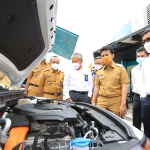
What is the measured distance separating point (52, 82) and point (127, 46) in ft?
13.6

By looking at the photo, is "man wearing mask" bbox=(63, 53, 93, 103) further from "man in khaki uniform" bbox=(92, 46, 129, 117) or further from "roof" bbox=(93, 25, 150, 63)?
"roof" bbox=(93, 25, 150, 63)

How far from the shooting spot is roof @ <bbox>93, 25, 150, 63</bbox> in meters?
4.93

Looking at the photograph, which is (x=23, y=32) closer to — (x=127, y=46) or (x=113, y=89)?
(x=113, y=89)

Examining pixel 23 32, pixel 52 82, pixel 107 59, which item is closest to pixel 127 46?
pixel 107 59

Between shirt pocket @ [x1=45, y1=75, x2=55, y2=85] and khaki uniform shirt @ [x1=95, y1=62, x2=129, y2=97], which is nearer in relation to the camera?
khaki uniform shirt @ [x1=95, y1=62, x2=129, y2=97]

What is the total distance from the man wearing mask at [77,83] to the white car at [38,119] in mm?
1407

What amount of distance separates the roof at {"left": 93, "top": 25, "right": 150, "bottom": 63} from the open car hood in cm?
395

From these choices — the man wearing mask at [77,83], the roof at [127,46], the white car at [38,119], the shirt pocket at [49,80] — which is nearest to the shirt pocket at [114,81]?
the man wearing mask at [77,83]

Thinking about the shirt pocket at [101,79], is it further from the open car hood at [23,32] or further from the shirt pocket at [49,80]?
the open car hood at [23,32]

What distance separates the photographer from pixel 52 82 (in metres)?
3.14

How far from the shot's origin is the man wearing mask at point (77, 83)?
2872 mm

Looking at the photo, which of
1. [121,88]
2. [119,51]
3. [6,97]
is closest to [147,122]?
[121,88]

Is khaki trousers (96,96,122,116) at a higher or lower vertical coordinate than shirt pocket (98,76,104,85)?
lower

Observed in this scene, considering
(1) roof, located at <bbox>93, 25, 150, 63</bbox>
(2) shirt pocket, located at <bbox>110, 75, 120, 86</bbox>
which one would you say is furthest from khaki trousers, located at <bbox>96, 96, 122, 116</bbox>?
(1) roof, located at <bbox>93, 25, 150, 63</bbox>
